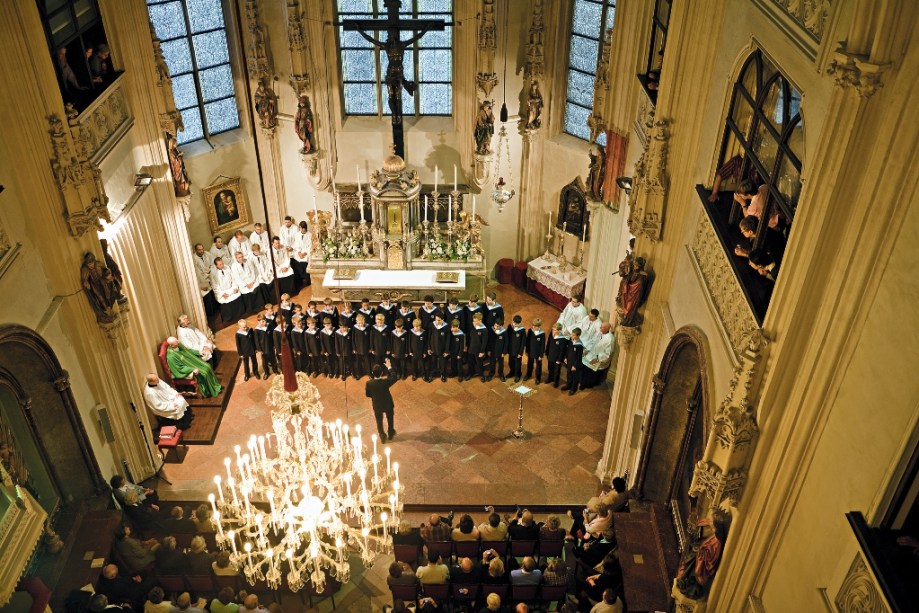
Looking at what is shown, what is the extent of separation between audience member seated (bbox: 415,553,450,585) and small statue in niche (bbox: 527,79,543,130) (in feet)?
32.2

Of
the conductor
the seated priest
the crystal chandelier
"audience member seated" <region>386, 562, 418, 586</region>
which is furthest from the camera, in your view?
the crystal chandelier

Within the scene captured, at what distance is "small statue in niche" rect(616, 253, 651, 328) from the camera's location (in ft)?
34.9

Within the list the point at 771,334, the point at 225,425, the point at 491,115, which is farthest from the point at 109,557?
the point at 491,115

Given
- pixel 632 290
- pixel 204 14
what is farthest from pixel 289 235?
pixel 632 290

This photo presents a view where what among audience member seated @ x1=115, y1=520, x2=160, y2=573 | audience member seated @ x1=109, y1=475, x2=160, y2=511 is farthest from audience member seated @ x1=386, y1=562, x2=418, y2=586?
audience member seated @ x1=109, y1=475, x2=160, y2=511

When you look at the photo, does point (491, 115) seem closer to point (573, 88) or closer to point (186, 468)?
point (573, 88)

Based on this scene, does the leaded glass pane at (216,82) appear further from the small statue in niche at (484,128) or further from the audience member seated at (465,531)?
the audience member seated at (465,531)

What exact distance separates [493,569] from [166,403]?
21.4 feet

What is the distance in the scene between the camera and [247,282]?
16.7 m

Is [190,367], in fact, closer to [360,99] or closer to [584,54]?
[360,99]

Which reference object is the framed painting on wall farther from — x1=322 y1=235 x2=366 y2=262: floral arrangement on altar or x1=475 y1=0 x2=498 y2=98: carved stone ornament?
x1=475 y1=0 x2=498 y2=98: carved stone ornament

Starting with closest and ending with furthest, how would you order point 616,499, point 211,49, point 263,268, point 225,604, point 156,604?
point 156,604 → point 225,604 → point 616,499 → point 211,49 → point 263,268

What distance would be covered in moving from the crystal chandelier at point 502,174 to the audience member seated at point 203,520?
8972mm

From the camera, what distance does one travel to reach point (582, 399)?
1468 centimetres
